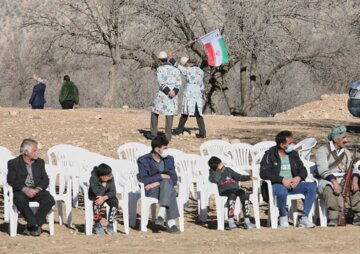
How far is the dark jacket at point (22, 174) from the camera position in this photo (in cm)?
1166

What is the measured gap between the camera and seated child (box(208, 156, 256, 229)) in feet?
40.0

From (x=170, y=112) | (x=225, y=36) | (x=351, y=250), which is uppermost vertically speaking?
(x=225, y=36)

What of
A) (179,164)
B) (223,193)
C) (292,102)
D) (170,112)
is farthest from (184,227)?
(292,102)

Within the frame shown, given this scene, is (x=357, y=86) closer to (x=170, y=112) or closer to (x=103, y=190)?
(x=170, y=112)

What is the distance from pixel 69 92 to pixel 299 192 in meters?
17.7

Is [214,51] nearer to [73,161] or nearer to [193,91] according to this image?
[193,91]

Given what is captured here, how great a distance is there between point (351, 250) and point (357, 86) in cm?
1376

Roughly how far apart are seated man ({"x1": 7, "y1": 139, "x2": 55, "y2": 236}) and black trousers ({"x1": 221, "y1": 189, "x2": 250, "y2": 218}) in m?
1.92

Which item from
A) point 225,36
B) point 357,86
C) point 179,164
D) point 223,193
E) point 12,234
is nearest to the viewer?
point 12,234

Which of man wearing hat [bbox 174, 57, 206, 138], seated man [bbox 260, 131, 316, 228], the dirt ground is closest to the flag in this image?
the dirt ground

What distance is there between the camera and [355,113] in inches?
949

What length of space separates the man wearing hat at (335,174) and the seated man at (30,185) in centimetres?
310

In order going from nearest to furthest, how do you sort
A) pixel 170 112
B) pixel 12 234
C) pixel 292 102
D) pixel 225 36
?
pixel 12 234 < pixel 170 112 < pixel 225 36 < pixel 292 102

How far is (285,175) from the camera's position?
12570 mm
